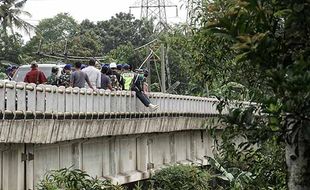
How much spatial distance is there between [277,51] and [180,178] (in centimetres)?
1510

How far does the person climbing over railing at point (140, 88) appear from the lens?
665 inches

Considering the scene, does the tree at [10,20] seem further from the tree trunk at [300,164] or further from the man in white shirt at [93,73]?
the tree trunk at [300,164]

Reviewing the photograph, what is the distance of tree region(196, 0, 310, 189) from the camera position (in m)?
3.66

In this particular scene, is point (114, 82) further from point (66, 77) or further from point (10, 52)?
point (10, 52)

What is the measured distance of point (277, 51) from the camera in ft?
13.1

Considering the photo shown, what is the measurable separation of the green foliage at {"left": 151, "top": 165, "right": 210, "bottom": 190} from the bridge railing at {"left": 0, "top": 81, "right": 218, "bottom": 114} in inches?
67.6

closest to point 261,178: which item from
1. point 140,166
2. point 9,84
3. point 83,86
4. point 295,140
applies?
point 295,140

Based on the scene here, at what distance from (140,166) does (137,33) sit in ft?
171

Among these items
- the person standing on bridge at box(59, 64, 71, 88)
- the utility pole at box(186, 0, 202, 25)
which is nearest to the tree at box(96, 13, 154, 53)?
the person standing on bridge at box(59, 64, 71, 88)

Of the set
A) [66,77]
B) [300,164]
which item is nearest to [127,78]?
[66,77]

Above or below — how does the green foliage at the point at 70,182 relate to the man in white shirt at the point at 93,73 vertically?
below

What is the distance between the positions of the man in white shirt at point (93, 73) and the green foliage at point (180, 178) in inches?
156

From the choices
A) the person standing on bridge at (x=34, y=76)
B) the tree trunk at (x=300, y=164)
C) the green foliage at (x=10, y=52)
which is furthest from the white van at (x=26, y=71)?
the green foliage at (x=10, y=52)

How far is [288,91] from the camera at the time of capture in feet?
12.0
